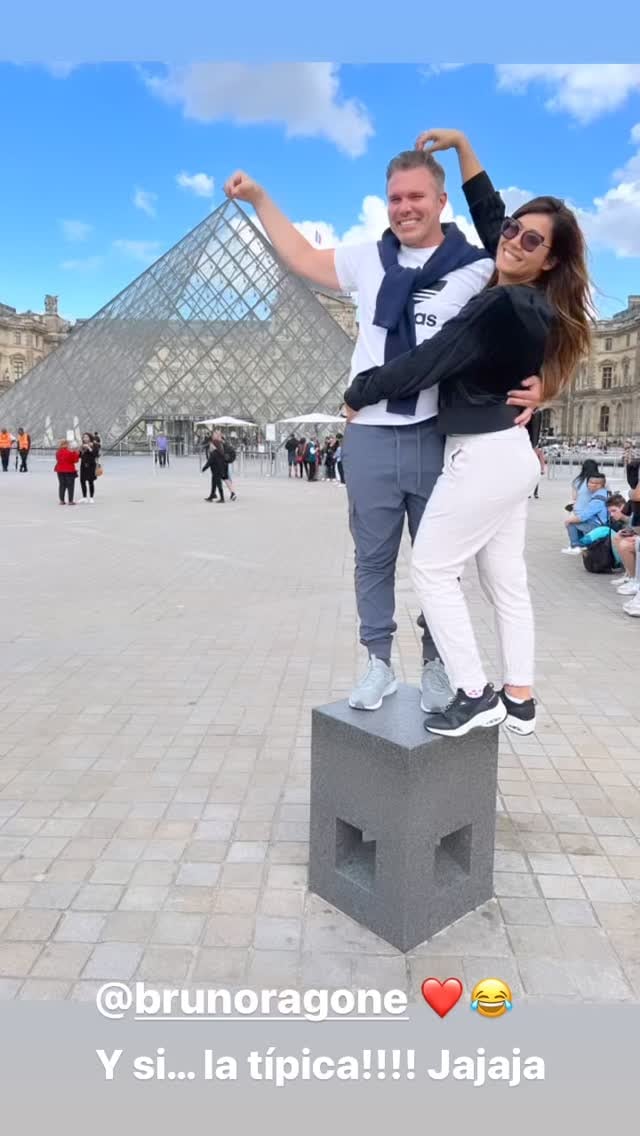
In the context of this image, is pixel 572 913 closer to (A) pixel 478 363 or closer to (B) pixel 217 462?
(A) pixel 478 363

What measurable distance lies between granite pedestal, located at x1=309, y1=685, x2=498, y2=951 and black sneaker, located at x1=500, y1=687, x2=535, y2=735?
74 millimetres

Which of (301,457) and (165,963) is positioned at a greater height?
(301,457)

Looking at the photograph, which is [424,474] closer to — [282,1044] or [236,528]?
[282,1044]

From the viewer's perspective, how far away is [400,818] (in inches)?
96.7

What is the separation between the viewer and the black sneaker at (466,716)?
2.50m

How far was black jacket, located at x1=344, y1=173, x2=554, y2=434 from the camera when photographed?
7.32ft

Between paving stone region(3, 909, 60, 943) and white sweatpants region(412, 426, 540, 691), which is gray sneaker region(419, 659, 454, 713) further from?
paving stone region(3, 909, 60, 943)

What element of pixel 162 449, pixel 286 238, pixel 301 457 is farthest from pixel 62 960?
pixel 162 449

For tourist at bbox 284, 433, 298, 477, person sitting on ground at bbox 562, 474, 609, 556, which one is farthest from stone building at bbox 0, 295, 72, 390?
person sitting on ground at bbox 562, 474, 609, 556

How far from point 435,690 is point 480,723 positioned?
0.64 feet

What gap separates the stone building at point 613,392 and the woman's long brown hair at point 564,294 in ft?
328

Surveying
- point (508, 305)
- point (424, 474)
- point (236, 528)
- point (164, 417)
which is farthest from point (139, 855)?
point (164, 417)

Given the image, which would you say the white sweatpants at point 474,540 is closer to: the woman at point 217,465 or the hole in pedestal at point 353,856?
the hole in pedestal at point 353,856

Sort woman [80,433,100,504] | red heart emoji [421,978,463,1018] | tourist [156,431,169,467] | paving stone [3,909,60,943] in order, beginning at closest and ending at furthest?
red heart emoji [421,978,463,1018]
paving stone [3,909,60,943]
woman [80,433,100,504]
tourist [156,431,169,467]
